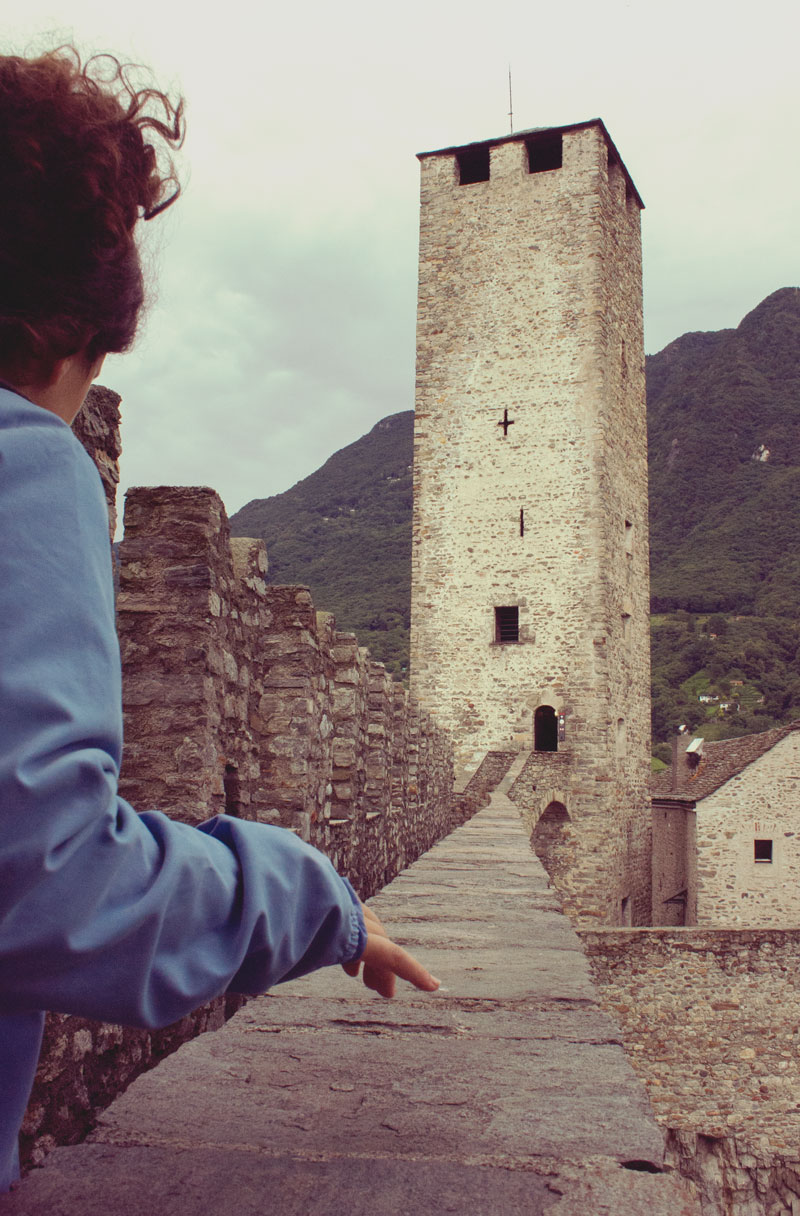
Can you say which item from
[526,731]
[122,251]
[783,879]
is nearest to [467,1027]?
[122,251]

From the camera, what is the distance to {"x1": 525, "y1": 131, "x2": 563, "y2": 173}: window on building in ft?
58.7

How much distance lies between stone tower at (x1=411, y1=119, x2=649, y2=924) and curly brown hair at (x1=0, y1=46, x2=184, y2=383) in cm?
1537

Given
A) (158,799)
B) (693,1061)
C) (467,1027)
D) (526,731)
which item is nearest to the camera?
(467,1027)

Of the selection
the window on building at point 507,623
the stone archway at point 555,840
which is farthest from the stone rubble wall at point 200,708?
the window on building at point 507,623

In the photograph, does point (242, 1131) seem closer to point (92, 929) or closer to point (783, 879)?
point (92, 929)

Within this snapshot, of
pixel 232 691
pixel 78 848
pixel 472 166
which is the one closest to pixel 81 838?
pixel 78 848

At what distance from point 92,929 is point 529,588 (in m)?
16.5

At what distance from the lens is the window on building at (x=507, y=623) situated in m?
17.2

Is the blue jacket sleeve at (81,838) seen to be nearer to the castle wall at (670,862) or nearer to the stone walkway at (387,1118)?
the stone walkway at (387,1118)

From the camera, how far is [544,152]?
18.6 metres

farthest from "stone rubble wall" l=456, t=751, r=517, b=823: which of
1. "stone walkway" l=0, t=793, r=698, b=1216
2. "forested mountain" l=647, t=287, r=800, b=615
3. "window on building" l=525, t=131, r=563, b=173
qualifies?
"forested mountain" l=647, t=287, r=800, b=615

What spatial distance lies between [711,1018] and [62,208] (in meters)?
11.6

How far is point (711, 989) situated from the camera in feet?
35.4

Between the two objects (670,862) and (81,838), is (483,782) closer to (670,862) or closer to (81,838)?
(670,862)
